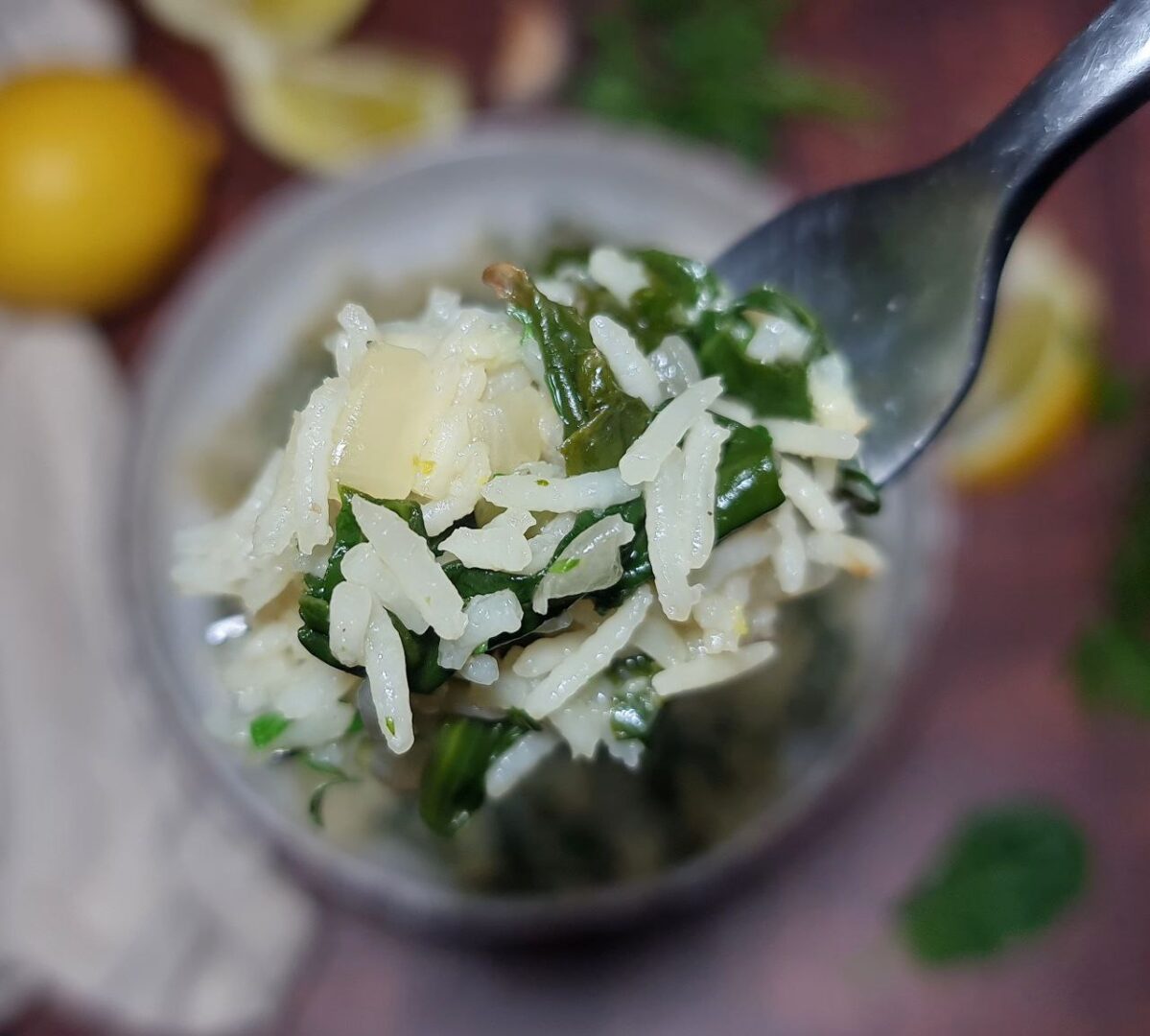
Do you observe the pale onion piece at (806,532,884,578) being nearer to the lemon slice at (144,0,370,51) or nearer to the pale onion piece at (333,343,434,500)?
the pale onion piece at (333,343,434,500)

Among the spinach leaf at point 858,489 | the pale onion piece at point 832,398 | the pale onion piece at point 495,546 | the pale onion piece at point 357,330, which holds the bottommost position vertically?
the pale onion piece at point 495,546

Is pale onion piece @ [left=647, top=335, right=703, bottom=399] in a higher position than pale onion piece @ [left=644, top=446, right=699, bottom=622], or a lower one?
higher

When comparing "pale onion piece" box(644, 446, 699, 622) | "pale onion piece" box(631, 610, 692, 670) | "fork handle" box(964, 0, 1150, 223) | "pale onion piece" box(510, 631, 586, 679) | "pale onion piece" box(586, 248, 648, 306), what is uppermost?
"fork handle" box(964, 0, 1150, 223)

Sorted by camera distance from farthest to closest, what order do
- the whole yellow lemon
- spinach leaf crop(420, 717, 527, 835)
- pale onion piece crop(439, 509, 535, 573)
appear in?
the whole yellow lemon → spinach leaf crop(420, 717, 527, 835) → pale onion piece crop(439, 509, 535, 573)

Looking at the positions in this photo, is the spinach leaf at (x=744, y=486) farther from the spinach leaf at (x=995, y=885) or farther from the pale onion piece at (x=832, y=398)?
the spinach leaf at (x=995, y=885)

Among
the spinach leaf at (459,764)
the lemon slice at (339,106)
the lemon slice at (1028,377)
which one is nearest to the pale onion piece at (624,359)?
the spinach leaf at (459,764)

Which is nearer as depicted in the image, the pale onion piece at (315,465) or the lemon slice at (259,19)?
the pale onion piece at (315,465)

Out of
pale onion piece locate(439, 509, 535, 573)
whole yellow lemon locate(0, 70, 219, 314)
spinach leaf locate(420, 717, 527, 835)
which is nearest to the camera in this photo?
pale onion piece locate(439, 509, 535, 573)

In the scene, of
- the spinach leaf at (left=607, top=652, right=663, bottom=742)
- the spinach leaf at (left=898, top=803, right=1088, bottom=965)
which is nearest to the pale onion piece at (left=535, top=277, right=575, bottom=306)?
the spinach leaf at (left=607, top=652, right=663, bottom=742)

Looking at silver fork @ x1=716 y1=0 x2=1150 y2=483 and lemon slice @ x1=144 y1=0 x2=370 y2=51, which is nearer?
silver fork @ x1=716 y1=0 x2=1150 y2=483
